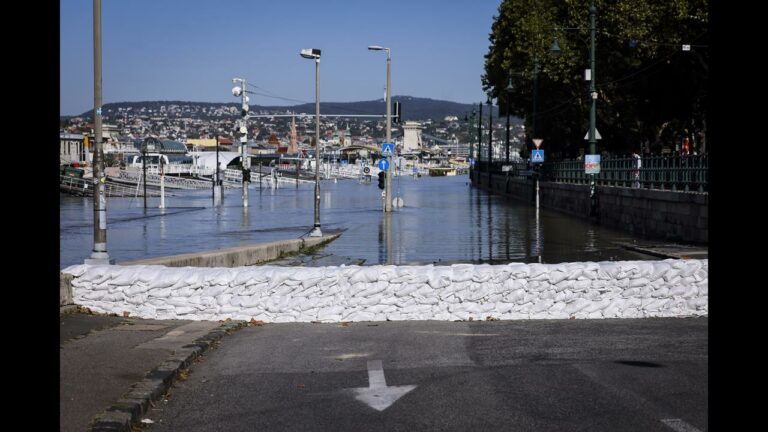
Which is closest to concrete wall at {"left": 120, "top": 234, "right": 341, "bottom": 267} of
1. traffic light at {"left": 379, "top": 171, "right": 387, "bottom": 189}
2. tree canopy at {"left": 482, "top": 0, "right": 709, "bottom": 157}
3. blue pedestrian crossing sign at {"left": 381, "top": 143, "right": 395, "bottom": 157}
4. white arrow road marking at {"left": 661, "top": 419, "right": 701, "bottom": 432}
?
white arrow road marking at {"left": 661, "top": 419, "right": 701, "bottom": 432}

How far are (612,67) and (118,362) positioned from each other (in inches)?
2058

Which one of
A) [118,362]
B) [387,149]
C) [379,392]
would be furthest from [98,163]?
Answer: [387,149]

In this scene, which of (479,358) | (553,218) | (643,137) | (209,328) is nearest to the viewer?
(479,358)

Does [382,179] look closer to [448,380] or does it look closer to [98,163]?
[98,163]

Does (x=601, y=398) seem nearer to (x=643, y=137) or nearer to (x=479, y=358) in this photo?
(x=479, y=358)

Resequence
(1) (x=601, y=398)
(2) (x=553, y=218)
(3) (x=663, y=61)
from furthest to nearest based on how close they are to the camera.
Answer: (3) (x=663, y=61) → (2) (x=553, y=218) → (1) (x=601, y=398)

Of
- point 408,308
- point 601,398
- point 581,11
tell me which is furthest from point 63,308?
point 581,11

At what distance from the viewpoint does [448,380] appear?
8.85 metres

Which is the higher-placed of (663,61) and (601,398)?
(663,61)

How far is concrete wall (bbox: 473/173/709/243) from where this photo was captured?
2784 centimetres

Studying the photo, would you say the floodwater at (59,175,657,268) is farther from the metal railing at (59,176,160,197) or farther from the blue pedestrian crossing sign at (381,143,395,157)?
the metal railing at (59,176,160,197)

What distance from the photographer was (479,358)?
1013 cm

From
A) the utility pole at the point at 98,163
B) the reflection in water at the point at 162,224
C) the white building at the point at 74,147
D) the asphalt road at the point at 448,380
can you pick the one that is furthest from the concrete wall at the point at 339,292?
the white building at the point at 74,147
